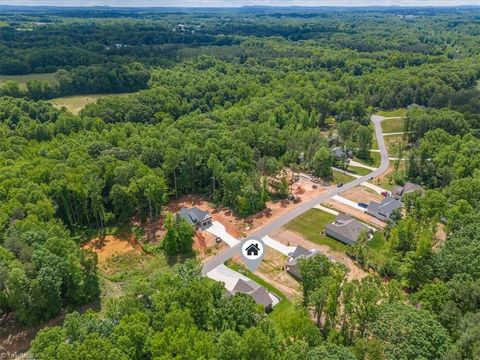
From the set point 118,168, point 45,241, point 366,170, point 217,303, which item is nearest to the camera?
point 217,303

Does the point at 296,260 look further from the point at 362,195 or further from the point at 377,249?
the point at 362,195

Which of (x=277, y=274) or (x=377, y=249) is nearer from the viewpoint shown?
(x=277, y=274)

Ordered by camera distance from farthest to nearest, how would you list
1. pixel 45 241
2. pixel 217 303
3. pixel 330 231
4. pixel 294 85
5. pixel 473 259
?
pixel 294 85
pixel 330 231
pixel 45 241
pixel 473 259
pixel 217 303

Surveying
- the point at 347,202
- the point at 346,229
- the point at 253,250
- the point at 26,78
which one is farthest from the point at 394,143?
the point at 26,78

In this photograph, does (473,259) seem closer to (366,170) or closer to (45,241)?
(366,170)

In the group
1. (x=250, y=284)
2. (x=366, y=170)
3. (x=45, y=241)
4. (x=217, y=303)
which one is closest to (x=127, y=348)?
(x=217, y=303)

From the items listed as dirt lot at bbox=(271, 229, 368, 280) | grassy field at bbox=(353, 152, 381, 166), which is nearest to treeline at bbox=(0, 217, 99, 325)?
dirt lot at bbox=(271, 229, 368, 280)
